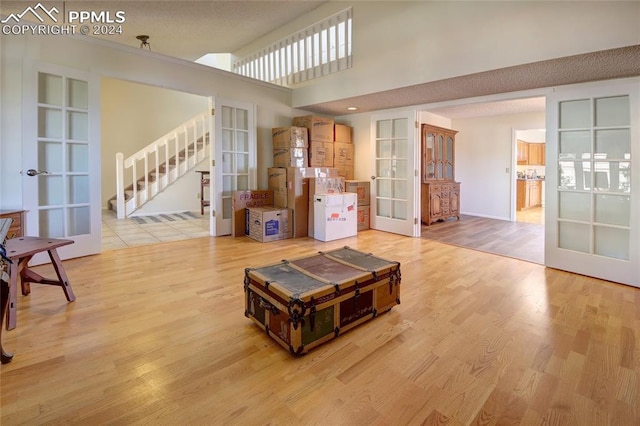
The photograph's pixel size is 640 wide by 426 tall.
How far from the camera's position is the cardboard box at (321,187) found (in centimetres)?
485

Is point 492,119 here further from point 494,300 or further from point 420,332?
point 420,332

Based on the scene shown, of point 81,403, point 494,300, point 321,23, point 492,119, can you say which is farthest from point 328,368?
point 492,119

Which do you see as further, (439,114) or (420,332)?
(439,114)

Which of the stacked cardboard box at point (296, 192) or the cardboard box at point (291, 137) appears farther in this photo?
the cardboard box at point (291, 137)

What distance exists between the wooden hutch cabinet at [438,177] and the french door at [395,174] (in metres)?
0.99

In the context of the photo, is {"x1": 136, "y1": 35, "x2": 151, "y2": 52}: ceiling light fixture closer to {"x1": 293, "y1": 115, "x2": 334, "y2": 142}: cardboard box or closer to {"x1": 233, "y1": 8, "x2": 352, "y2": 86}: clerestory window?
{"x1": 233, "y1": 8, "x2": 352, "y2": 86}: clerestory window

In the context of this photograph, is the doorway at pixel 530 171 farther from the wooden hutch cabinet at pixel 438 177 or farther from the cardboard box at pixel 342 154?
the cardboard box at pixel 342 154

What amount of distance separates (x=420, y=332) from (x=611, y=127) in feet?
9.30

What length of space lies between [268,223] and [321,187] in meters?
0.96

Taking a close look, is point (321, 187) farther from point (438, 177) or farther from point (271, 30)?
point (271, 30)

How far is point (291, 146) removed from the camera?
5137mm

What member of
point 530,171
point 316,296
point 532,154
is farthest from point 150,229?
point 530,171

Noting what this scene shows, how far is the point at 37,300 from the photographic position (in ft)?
8.23
